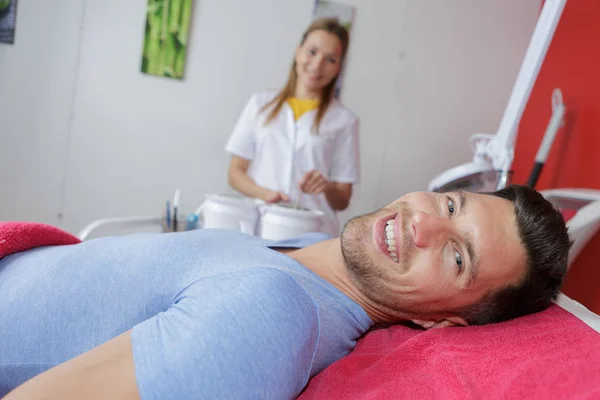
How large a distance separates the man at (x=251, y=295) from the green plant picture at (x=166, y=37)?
1.86 m

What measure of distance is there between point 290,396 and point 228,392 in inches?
5.3

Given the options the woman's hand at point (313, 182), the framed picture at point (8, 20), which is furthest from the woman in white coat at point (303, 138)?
the framed picture at point (8, 20)

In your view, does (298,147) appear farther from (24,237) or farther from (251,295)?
(251,295)

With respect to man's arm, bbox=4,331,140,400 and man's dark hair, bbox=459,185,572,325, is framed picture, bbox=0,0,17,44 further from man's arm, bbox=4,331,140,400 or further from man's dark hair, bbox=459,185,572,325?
man's dark hair, bbox=459,185,572,325

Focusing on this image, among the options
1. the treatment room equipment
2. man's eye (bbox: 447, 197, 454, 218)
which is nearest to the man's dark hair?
man's eye (bbox: 447, 197, 454, 218)

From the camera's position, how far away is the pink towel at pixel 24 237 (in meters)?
1.00

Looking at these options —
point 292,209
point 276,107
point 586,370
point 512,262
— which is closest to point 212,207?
point 292,209

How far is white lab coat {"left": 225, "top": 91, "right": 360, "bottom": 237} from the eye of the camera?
2.20 metres

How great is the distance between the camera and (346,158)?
225cm

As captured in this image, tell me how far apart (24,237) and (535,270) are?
1.02 m

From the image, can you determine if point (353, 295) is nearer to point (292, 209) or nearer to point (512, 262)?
point (512, 262)

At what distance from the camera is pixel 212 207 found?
170 centimetres

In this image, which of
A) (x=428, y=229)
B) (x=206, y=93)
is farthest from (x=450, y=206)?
(x=206, y=93)

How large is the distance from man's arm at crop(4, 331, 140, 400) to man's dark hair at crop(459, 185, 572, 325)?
0.68 meters
